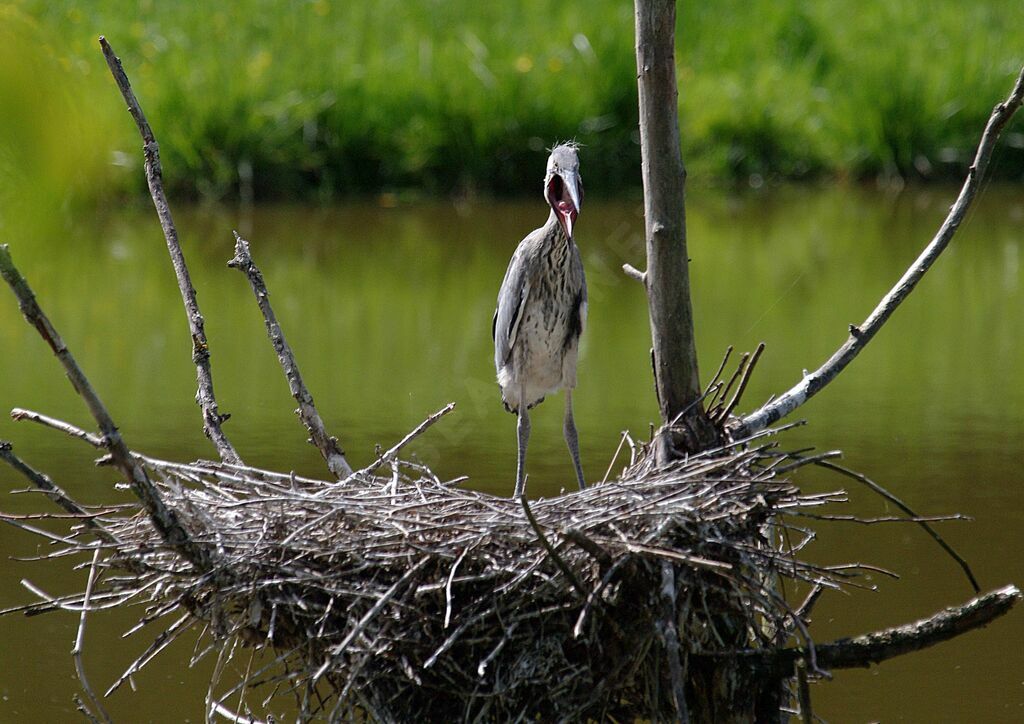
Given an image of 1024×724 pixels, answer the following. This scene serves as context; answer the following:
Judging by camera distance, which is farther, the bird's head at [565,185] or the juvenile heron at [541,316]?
the juvenile heron at [541,316]

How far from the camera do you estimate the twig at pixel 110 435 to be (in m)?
2.83

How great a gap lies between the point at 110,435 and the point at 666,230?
1498mm

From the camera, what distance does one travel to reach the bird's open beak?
4.23 meters

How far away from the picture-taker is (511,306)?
16.2 feet

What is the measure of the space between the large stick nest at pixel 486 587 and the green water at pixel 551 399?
0.89m

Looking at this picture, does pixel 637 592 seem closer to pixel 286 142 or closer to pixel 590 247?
pixel 590 247

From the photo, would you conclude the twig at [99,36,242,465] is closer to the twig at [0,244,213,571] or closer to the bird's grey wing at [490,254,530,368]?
the twig at [0,244,213,571]

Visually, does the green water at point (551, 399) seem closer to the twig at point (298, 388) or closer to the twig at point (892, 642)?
the twig at point (298, 388)

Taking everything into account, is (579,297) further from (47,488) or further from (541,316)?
(47,488)

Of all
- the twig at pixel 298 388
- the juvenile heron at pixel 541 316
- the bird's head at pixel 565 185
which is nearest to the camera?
the bird's head at pixel 565 185

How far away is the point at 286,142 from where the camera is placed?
13.6 meters

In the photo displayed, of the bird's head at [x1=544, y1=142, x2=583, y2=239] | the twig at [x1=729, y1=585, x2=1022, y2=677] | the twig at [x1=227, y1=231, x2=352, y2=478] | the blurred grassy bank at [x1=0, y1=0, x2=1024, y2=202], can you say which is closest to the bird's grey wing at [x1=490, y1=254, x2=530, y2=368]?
the bird's head at [x1=544, y1=142, x2=583, y2=239]

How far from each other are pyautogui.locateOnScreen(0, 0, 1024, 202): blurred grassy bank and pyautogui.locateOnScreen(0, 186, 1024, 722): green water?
1.90 feet

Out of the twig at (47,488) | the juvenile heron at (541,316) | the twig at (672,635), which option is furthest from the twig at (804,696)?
the twig at (47,488)
